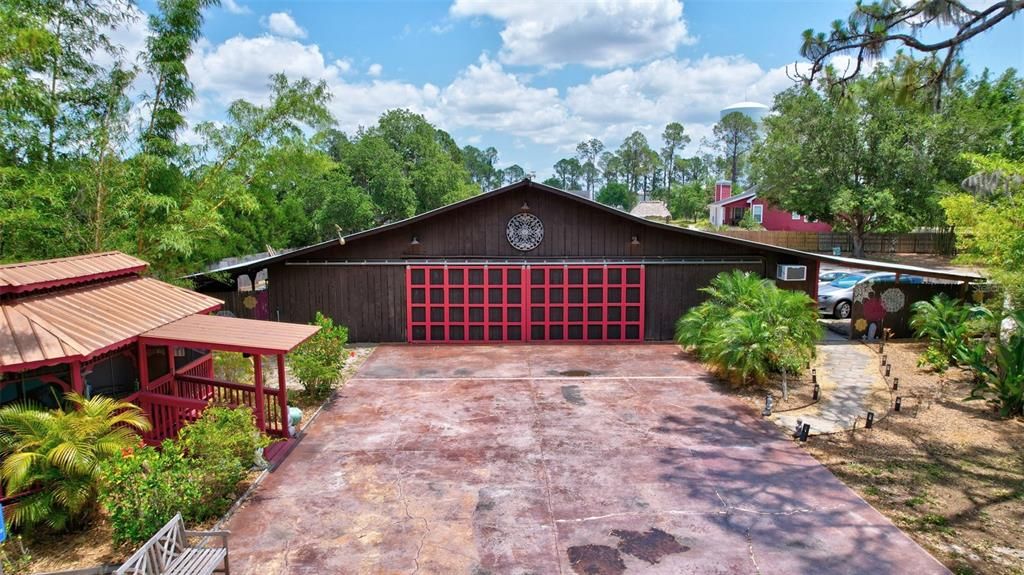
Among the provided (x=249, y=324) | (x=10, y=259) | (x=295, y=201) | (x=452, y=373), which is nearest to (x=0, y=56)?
(x=10, y=259)

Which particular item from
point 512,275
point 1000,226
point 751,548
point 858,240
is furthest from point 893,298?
point 858,240

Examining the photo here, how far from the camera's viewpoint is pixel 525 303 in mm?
13844

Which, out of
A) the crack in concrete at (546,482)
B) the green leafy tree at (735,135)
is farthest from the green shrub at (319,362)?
the green leafy tree at (735,135)

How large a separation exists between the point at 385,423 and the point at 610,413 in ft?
Answer: 10.3

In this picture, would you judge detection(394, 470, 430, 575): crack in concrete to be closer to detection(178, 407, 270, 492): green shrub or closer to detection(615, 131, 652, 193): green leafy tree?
detection(178, 407, 270, 492): green shrub

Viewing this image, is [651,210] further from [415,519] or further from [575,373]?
[415,519]

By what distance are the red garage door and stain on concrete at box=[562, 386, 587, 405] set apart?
3.90m

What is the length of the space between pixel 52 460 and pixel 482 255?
30.8 ft

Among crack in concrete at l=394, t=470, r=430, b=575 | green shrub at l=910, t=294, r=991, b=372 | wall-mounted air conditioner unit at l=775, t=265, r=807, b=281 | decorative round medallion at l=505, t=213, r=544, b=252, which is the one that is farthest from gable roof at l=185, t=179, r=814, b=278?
crack in concrete at l=394, t=470, r=430, b=575

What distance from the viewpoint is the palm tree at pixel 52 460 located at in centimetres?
501

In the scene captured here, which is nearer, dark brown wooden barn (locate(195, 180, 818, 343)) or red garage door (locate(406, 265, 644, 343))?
dark brown wooden barn (locate(195, 180, 818, 343))

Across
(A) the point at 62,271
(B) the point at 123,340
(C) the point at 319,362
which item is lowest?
(C) the point at 319,362

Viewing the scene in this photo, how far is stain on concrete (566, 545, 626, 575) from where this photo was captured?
481 centimetres

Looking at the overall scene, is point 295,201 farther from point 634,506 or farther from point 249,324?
point 634,506
